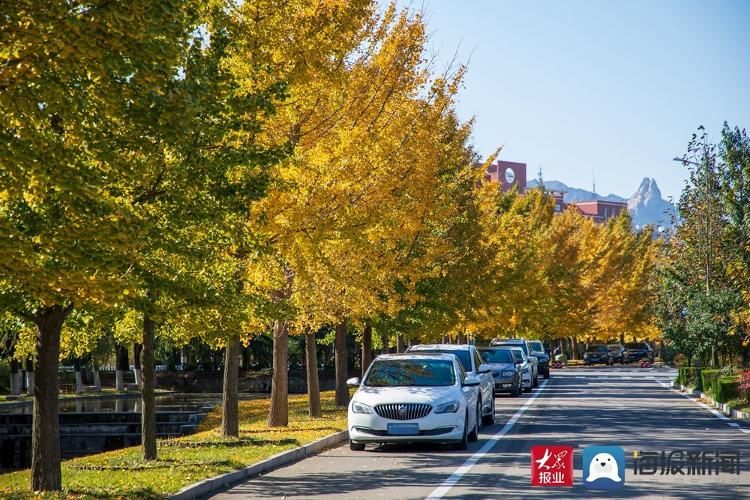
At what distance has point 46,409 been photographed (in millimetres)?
13023

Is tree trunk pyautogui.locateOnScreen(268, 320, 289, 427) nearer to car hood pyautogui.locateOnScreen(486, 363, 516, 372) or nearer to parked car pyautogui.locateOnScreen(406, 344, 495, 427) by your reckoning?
parked car pyautogui.locateOnScreen(406, 344, 495, 427)

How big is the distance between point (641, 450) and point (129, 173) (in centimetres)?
969

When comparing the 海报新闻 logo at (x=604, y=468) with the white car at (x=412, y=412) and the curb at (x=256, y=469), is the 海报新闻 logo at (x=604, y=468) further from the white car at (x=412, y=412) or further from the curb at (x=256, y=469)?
the curb at (x=256, y=469)

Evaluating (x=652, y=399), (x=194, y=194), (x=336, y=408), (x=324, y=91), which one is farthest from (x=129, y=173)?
(x=652, y=399)

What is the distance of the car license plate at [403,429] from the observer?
59.2 ft

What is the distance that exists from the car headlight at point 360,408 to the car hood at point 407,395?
0.19 ft

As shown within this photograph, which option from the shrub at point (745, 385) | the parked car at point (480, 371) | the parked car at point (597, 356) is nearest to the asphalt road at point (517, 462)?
the parked car at point (480, 371)

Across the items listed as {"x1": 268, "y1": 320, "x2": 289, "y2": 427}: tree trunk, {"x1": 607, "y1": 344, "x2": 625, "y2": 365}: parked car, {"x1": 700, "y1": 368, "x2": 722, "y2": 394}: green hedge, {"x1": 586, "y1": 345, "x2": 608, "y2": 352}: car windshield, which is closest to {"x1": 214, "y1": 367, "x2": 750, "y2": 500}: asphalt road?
{"x1": 268, "y1": 320, "x2": 289, "y2": 427}: tree trunk

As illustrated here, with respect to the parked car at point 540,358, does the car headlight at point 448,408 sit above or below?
below

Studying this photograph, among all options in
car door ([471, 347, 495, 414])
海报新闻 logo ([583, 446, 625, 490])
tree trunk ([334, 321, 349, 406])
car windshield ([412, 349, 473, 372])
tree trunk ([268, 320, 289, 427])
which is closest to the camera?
海报新闻 logo ([583, 446, 625, 490])

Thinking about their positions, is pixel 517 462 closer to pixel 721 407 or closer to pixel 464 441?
pixel 464 441

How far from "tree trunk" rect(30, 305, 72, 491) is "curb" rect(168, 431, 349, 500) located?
61.9 inches

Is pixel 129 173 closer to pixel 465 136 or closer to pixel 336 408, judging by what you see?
pixel 336 408

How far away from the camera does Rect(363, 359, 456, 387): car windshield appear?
1920 cm
